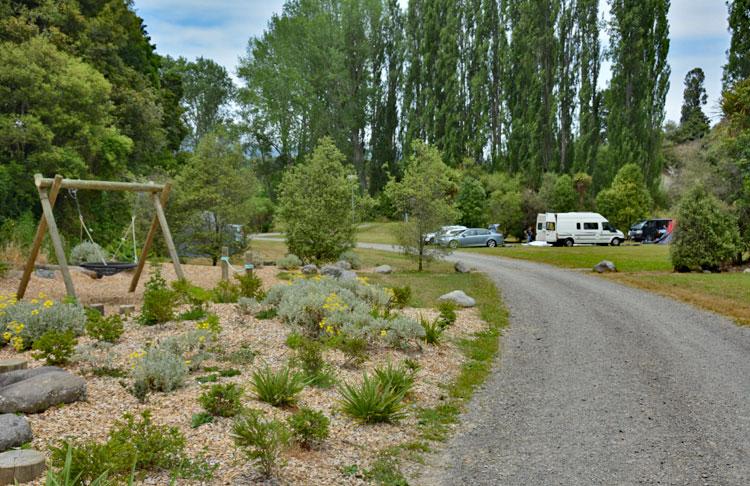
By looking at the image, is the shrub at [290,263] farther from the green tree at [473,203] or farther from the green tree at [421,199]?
the green tree at [473,203]

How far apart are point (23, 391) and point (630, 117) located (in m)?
45.6

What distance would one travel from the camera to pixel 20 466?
159 inches

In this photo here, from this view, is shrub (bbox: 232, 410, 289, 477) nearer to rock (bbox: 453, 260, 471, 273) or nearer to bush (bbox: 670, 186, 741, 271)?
rock (bbox: 453, 260, 471, 273)

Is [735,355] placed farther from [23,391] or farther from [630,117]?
[630,117]

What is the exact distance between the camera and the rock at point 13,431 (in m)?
4.58

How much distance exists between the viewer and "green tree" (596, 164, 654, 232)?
41875 millimetres

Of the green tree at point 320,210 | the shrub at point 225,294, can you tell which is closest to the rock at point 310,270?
the green tree at point 320,210

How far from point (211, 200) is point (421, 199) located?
297 inches

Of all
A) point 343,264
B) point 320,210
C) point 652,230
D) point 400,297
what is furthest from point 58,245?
point 652,230

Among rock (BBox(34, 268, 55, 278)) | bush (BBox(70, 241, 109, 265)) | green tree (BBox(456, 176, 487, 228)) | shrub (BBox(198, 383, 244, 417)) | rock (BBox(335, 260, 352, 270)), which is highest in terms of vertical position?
green tree (BBox(456, 176, 487, 228))

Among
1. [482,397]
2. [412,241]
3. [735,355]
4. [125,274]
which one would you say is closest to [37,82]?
[125,274]

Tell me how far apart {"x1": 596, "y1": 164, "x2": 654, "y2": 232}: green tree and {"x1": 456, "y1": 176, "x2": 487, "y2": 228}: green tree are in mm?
8724

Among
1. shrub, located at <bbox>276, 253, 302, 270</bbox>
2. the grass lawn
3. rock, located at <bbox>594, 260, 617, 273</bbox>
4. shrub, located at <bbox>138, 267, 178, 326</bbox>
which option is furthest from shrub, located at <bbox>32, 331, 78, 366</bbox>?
the grass lawn

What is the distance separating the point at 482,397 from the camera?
7309mm
